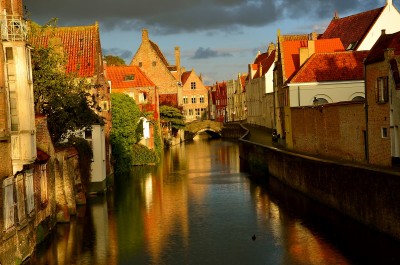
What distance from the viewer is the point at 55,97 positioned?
33000mm

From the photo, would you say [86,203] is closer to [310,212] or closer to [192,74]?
[310,212]

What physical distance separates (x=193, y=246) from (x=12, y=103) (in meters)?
9.99

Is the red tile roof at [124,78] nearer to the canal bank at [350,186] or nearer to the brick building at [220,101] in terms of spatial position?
the canal bank at [350,186]

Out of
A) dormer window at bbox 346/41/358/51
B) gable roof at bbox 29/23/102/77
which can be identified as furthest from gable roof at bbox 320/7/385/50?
gable roof at bbox 29/23/102/77

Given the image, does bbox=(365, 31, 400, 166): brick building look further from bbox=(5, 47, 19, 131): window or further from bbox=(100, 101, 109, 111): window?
bbox=(100, 101, 109, 111): window

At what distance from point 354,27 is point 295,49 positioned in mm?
9553

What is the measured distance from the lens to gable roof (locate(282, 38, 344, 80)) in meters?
53.6

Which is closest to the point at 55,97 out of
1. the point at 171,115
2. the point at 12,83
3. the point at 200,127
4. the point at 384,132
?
the point at 12,83

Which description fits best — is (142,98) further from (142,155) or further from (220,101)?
(220,101)

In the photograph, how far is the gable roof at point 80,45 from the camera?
149ft

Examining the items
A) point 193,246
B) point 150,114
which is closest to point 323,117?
point 193,246

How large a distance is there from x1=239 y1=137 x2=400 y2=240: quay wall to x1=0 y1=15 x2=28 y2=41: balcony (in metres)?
15.1

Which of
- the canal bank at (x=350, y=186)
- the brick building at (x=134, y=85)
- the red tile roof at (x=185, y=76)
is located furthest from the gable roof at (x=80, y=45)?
the red tile roof at (x=185, y=76)

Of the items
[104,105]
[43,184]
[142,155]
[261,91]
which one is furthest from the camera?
[261,91]
